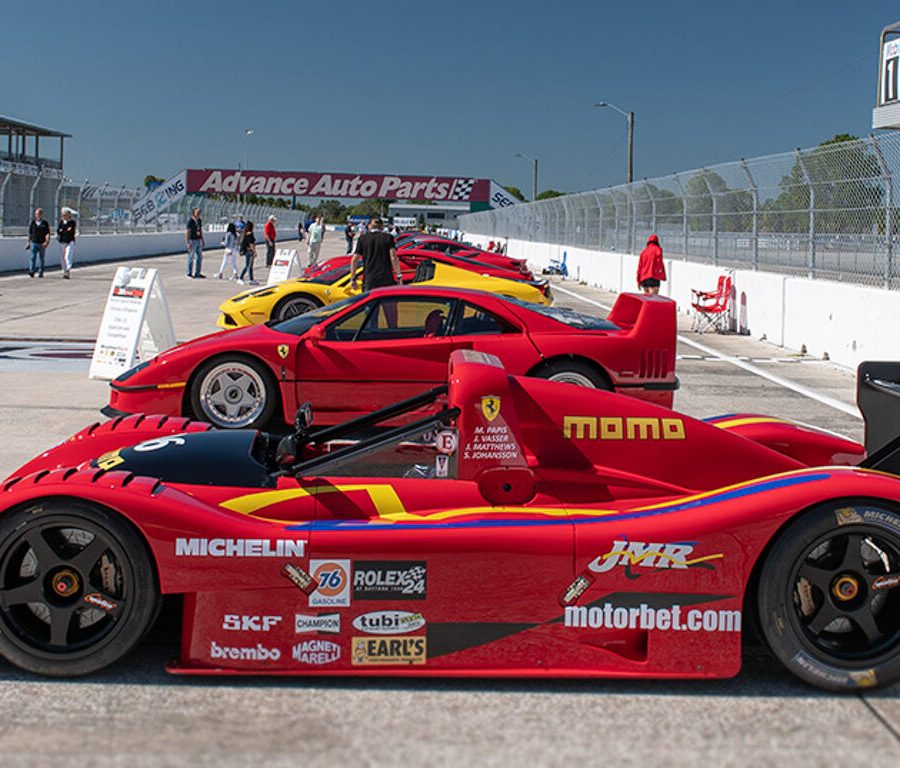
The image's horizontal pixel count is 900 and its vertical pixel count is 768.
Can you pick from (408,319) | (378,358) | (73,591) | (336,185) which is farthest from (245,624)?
(336,185)

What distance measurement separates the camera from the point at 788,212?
16562 millimetres

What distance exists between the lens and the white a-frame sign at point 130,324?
11297mm

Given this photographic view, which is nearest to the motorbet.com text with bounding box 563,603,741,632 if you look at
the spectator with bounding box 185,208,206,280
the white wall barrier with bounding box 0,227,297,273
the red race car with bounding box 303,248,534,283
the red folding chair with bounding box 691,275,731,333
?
the red race car with bounding box 303,248,534,283

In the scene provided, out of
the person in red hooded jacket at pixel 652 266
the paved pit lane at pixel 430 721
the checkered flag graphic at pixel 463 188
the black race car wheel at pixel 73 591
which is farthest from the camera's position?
the checkered flag graphic at pixel 463 188

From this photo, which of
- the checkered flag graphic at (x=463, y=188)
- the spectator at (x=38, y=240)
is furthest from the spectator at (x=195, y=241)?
the checkered flag graphic at (x=463, y=188)

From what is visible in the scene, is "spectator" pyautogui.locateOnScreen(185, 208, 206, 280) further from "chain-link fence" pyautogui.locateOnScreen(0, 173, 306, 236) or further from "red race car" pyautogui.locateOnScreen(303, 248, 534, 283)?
"red race car" pyautogui.locateOnScreen(303, 248, 534, 283)

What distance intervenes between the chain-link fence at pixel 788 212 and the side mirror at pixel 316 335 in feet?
23.7

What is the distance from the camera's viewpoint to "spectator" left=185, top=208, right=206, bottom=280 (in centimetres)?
2833

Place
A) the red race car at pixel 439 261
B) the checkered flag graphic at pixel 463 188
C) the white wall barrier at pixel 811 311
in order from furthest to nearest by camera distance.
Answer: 1. the checkered flag graphic at pixel 463 188
2. the red race car at pixel 439 261
3. the white wall barrier at pixel 811 311

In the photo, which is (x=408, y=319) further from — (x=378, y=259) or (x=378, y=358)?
(x=378, y=259)

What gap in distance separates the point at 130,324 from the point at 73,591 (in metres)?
7.97

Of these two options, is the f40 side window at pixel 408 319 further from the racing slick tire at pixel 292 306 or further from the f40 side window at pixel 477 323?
the racing slick tire at pixel 292 306

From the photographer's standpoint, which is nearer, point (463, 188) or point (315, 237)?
point (315, 237)

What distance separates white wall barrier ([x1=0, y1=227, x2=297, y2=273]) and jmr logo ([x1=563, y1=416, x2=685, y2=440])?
27562 mm
